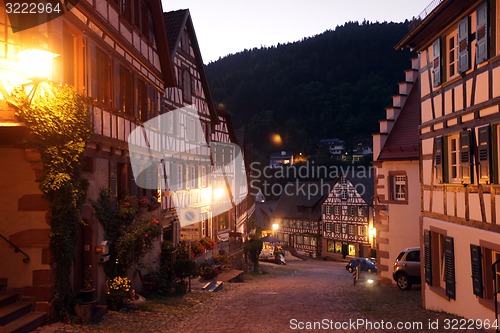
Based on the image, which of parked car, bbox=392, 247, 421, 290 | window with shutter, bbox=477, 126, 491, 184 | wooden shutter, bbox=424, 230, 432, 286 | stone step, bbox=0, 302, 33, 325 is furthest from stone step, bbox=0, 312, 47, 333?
parked car, bbox=392, 247, 421, 290

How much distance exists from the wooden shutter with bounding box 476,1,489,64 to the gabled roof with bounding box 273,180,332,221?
5184cm

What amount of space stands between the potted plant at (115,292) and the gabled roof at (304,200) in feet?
169

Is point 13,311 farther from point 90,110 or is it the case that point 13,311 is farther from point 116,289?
point 90,110

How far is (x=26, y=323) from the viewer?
9320 millimetres

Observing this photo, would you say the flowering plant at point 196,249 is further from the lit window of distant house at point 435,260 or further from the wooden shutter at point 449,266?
the wooden shutter at point 449,266

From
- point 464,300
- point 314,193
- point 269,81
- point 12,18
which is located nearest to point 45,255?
point 12,18

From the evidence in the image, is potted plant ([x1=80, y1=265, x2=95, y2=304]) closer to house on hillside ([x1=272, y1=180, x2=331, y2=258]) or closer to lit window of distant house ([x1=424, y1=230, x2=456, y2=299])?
lit window of distant house ([x1=424, y1=230, x2=456, y2=299])

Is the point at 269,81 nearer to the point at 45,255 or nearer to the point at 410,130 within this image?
the point at 410,130

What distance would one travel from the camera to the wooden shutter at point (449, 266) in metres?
13.2

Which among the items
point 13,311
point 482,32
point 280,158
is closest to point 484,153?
point 482,32

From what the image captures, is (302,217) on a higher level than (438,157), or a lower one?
lower

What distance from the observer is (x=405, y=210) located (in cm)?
2281

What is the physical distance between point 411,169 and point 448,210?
29.5 ft

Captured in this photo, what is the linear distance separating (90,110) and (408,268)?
14.3 metres
